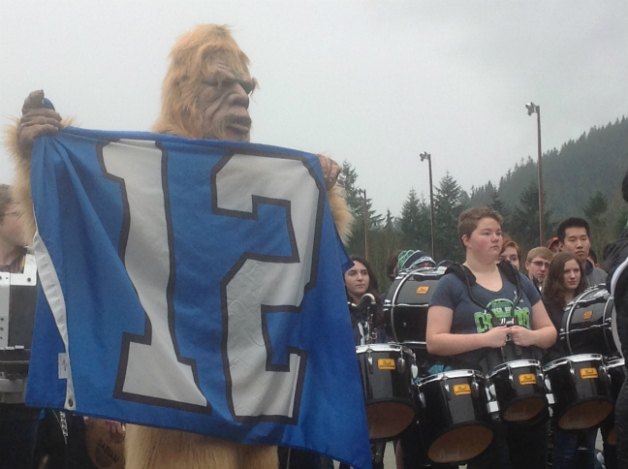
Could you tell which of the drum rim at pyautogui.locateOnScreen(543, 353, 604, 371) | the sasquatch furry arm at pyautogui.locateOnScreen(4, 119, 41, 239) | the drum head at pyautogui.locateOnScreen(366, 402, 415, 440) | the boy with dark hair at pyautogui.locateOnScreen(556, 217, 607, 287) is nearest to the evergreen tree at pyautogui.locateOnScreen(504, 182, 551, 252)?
the boy with dark hair at pyautogui.locateOnScreen(556, 217, 607, 287)

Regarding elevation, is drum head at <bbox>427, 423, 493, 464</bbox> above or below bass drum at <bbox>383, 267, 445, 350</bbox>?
below

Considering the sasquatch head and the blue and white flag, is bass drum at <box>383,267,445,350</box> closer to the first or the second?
the blue and white flag

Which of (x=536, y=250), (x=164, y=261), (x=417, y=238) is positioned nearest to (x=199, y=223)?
(x=164, y=261)

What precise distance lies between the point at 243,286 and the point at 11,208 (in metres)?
1.92

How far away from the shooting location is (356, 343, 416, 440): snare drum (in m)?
4.84

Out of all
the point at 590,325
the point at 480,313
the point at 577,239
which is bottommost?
the point at 590,325

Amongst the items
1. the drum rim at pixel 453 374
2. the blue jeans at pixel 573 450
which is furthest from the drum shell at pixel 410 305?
the blue jeans at pixel 573 450

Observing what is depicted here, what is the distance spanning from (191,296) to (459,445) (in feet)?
7.72

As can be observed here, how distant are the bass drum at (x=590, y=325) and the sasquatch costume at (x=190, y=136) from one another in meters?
2.52

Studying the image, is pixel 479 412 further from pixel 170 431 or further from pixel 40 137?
pixel 40 137

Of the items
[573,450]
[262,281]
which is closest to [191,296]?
[262,281]

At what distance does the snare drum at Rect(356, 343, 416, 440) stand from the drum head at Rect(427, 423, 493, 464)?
220 millimetres

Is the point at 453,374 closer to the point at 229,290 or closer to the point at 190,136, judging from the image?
the point at 229,290

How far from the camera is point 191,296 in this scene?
3350 millimetres
